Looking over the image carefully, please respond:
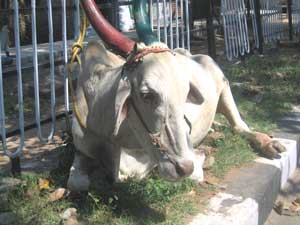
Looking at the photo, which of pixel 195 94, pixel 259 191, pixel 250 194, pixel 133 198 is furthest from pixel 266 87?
pixel 195 94

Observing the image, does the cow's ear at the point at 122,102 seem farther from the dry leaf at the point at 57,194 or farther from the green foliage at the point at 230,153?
the green foliage at the point at 230,153

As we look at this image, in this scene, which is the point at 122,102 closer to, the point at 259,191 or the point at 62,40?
the point at 259,191

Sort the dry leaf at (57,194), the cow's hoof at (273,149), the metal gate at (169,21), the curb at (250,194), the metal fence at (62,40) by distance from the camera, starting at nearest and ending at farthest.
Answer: the curb at (250,194) → the dry leaf at (57,194) → the metal fence at (62,40) → the cow's hoof at (273,149) → the metal gate at (169,21)

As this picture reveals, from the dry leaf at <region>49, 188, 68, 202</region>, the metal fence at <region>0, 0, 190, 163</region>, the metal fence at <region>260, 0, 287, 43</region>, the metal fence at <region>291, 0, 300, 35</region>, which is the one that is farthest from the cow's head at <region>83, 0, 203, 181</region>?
the metal fence at <region>291, 0, 300, 35</region>

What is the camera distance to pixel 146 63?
2803 millimetres

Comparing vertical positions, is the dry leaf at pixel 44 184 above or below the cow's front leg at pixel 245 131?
below

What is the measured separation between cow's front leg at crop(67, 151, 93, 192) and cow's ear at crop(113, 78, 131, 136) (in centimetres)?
72

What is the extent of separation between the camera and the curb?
11.1 feet

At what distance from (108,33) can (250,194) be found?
4.93ft

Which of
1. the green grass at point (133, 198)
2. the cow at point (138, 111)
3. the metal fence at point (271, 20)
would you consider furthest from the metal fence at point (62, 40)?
the metal fence at point (271, 20)

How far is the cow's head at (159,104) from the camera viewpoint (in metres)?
2.72

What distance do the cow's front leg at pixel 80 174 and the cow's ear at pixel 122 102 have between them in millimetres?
715

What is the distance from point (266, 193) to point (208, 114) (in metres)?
0.72

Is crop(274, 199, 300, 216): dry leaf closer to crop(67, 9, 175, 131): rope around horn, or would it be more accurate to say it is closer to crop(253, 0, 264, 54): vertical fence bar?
crop(67, 9, 175, 131): rope around horn
